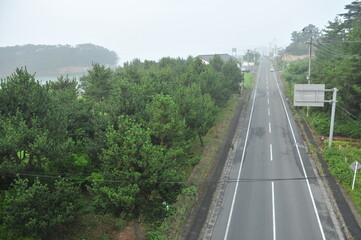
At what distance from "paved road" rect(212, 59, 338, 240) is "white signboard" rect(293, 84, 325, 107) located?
19.1 ft

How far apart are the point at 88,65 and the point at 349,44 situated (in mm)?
168905

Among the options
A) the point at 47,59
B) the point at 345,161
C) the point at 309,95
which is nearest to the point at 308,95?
the point at 309,95

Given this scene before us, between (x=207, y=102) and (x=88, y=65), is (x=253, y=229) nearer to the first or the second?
(x=207, y=102)

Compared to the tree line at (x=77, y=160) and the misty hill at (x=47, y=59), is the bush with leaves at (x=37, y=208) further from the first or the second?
the misty hill at (x=47, y=59)

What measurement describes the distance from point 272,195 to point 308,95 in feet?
38.3

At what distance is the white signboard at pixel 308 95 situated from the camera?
2636 centimetres

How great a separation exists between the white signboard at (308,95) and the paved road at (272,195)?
582 cm

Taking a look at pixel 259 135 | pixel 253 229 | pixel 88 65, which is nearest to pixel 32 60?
pixel 88 65

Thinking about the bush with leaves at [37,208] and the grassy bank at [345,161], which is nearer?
the bush with leaves at [37,208]

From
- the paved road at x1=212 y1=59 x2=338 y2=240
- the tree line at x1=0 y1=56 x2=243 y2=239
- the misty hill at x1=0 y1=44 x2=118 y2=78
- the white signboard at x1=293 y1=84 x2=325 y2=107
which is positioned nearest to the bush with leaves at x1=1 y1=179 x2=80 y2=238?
the tree line at x1=0 y1=56 x2=243 y2=239

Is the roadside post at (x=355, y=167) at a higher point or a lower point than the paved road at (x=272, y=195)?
higher

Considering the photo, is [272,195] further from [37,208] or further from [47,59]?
[47,59]

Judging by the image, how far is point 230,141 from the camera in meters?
32.7

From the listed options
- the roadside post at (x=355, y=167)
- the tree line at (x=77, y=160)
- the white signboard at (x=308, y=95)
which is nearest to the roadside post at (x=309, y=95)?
the white signboard at (x=308, y=95)
